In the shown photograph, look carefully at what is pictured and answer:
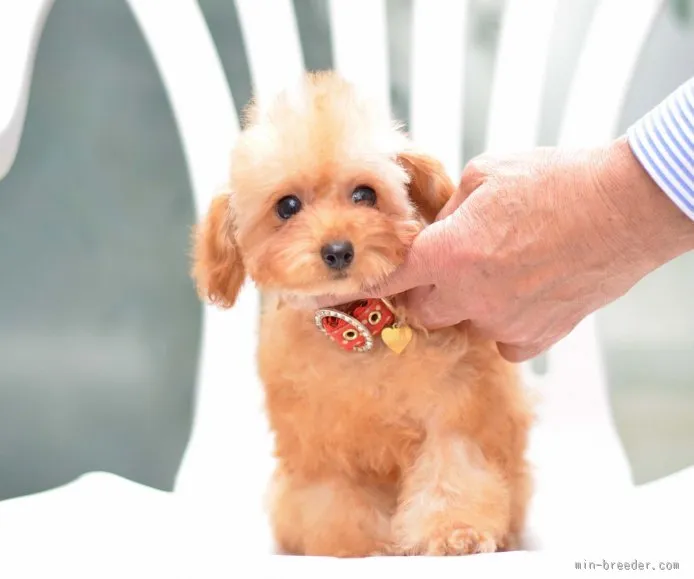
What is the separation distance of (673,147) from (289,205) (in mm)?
437

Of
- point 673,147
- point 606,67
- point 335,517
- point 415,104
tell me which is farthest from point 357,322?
point 606,67

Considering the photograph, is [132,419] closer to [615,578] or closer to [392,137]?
[392,137]

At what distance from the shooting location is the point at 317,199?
1050 mm

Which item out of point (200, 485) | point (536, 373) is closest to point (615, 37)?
point (536, 373)

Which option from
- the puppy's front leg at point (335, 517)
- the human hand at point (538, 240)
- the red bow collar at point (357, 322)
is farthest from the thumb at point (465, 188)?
the puppy's front leg at point (335, 517)

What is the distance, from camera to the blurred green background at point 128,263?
1.76 meters

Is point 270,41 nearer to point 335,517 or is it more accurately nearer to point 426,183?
point 426,183

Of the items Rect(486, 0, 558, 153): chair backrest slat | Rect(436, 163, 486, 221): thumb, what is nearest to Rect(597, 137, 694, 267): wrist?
Rect(436, 163, 486, 221): thumb

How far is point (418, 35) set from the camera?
5.62 feet

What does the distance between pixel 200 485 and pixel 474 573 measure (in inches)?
26.9

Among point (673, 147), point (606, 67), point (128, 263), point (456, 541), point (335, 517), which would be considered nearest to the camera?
point (673, 147)

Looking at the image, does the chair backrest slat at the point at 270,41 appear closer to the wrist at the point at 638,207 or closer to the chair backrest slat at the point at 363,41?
the chair backrest slat at the point at 363,41

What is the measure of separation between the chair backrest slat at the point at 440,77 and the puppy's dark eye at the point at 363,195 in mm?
654

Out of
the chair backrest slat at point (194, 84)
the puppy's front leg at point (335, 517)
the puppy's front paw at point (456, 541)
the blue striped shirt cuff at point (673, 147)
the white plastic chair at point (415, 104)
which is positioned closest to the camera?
the blue striped shirt cuff at point (673, 147)
